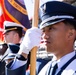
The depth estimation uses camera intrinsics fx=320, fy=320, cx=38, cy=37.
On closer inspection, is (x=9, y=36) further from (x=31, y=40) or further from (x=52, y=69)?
(x=52, y=69)

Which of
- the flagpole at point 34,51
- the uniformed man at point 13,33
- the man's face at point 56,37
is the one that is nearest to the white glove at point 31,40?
the flagpole at point 34,51

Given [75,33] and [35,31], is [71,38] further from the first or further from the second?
[35,31]

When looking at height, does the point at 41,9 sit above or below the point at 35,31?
above

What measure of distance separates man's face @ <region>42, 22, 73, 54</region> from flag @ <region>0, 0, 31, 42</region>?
40.6 inches

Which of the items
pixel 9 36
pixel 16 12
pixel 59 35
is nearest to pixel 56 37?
pixel 59 35

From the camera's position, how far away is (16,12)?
3062 millimetres

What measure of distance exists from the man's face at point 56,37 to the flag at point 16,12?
1.03 meters

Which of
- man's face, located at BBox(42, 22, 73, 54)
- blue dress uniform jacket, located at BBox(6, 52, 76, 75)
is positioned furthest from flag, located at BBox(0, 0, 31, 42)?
man's face, located at BBox(42, 22, 73, 54)

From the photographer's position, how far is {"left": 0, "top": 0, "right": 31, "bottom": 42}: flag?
2986 mm

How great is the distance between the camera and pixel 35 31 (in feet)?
6.91

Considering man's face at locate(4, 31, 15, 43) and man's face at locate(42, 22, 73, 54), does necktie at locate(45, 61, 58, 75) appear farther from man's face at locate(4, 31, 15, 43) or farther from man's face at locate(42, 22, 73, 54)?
man's face at locate(4, 31, 15, 43)

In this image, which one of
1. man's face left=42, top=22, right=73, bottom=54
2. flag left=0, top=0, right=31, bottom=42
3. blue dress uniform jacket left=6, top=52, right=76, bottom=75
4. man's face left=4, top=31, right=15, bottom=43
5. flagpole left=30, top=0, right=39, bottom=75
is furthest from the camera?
flag left=0, top=0, right=31, bottom=42

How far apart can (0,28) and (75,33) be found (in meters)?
1.74

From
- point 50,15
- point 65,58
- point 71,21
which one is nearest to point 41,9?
point 50,15
